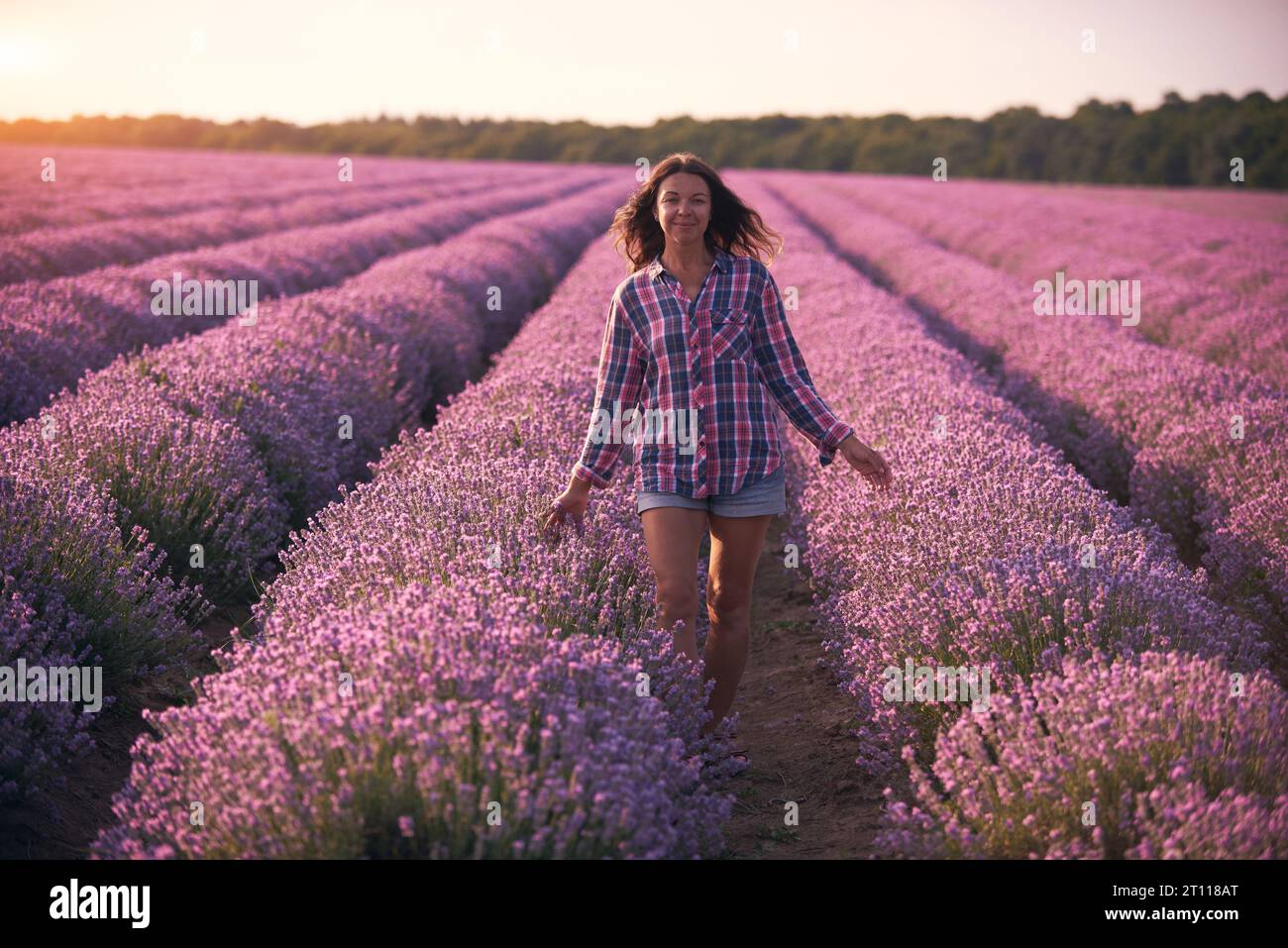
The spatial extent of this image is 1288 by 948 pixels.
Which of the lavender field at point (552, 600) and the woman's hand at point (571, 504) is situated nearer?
the lavender field at point (552, 600)

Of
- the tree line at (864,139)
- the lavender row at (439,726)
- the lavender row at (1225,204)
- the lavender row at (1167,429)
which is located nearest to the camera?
the lavender row at (439,726)

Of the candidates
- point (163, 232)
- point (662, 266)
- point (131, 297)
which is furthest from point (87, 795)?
point (163, 232)

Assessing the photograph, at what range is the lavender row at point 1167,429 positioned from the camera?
447 cm

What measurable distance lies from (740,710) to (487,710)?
84.6 inches

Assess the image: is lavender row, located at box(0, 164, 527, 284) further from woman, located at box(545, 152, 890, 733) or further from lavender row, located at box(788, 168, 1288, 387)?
lavender row, located at box(788, 168, 1288, 387)

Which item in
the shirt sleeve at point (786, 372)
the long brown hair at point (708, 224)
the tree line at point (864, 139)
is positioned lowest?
the shirt sleeve at point (786, 372)

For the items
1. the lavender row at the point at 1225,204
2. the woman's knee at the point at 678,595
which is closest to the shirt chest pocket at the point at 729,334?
the woman's knee at the point at 678,595

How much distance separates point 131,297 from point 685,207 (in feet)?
21.5

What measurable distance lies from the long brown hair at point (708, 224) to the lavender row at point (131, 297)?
4.00 meters

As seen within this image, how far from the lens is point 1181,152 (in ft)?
155

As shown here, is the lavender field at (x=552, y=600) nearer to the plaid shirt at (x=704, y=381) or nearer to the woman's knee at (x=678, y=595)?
the woman's knee at (x=678, y=595)

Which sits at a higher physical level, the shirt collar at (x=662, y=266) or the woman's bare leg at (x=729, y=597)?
the shirt collar at (x=662, y=266)

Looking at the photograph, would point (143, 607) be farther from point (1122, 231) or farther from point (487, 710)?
point (1122, 231)
